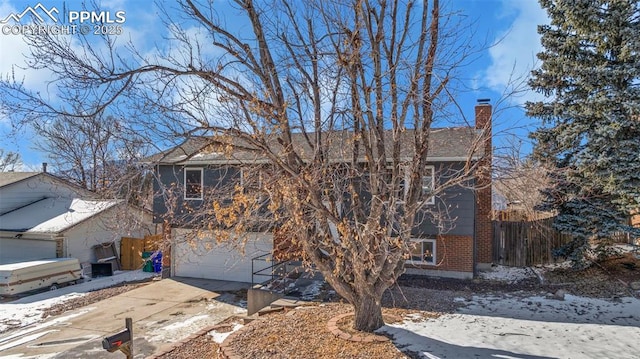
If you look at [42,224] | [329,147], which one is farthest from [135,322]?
[42,224]

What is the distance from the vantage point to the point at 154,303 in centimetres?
1066

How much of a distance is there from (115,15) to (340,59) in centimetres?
Answer: 425

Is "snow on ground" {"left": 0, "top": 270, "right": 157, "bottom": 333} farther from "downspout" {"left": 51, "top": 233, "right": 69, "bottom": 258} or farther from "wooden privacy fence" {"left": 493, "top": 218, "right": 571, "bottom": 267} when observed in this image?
"wooden privacy fence" {"left": 493, "top": 218, "right": 571, "bottom": 267}

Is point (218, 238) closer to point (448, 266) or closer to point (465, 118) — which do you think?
point (465, 118)

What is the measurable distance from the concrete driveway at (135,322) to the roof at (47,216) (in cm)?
539

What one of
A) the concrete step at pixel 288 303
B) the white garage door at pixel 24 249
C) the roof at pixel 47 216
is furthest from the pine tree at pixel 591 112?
the white garage door at pixel 24 249

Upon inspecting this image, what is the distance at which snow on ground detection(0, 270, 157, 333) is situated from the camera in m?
9.79

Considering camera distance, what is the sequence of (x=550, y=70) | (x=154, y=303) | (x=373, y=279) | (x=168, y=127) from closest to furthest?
(x=168, y=127) < (x=373, y=279) < (x=154, y=303) < (x=550, y=70)

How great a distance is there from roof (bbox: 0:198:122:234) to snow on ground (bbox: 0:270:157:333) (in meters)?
2.68

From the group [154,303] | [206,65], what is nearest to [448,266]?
[154,303]

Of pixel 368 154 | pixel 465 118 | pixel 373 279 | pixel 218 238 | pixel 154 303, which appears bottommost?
pixel 154 303

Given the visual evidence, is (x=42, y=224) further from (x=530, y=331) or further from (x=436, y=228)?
(x=530, y=331)

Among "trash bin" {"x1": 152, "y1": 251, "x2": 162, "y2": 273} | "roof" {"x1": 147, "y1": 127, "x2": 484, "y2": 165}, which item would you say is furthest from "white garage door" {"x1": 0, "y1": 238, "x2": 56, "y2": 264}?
"roof" {"x1": 147, "y1": 127, "x2": 484, "y2": 165}

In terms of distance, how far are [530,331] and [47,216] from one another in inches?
733
